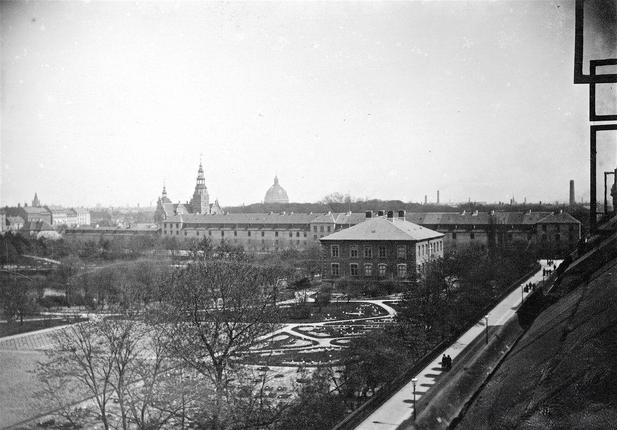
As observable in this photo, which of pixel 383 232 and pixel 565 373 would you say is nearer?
pixel 565 373

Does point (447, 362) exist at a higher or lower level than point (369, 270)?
lower

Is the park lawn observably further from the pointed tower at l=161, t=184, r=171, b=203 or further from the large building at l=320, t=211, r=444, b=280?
the pointed tower at l=161, t=184, r=171, b=203

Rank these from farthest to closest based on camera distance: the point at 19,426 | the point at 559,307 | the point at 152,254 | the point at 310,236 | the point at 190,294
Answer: the point at 310,236, the point at 152,254, the point at 190,294, the point at 19,426, the point at 559,307

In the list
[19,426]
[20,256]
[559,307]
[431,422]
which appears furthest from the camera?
[20,256]

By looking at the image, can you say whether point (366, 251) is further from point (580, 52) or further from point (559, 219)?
point (580, 52)

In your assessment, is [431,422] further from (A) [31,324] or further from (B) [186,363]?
(A) [31,324]

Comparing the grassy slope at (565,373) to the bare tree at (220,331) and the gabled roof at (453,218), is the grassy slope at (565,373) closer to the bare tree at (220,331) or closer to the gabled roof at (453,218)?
the bare tree at (220,331)

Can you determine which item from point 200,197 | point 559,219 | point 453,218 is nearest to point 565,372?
point 559,219

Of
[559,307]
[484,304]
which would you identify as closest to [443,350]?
[484,304]
